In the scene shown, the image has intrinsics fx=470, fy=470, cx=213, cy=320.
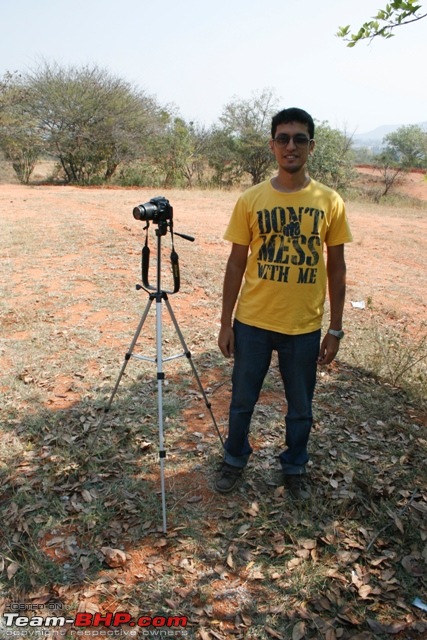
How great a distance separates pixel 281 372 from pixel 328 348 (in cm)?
29

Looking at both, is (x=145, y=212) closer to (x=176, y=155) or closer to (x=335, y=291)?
(x=335, y=291)

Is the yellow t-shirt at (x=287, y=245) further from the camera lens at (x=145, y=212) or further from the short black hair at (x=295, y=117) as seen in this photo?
the camera lens at (x=145, y=212)

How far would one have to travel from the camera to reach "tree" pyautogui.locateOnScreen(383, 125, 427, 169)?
26.0 m

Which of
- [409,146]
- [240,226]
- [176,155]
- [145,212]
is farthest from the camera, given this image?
[409,146]

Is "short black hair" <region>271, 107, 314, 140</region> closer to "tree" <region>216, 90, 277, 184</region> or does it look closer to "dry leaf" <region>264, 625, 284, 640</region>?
"dry leaf" <region>264, 625, 284, 640</region>

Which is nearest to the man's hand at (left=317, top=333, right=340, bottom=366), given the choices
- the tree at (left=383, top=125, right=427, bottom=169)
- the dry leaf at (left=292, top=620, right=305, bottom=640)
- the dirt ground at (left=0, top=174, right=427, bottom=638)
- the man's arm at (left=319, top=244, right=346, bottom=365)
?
the man's arm at (left=319, top=244, right=346, bottom=365)

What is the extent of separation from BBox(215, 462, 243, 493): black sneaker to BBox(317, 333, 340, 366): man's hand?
31.2 inches

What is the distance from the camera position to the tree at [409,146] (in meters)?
26.0

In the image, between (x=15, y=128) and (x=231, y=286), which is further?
(x=15, y=128)

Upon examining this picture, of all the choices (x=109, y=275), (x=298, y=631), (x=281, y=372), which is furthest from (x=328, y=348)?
(x=109, y=275)

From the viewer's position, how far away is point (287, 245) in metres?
2.20

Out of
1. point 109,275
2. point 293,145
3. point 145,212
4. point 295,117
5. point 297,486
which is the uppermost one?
point 295,117

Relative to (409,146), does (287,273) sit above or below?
below

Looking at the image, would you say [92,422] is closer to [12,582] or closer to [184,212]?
[12,582]
